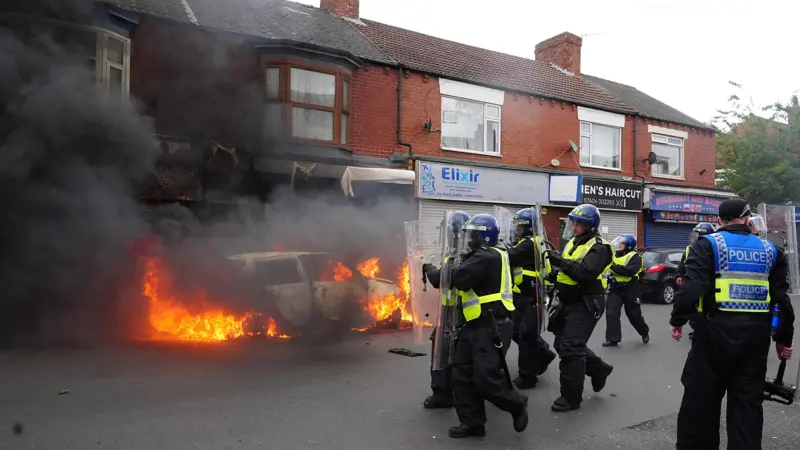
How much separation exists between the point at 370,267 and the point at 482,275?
578 cm

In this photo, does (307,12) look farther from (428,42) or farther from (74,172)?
(74,172)

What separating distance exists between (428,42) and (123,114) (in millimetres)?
9494

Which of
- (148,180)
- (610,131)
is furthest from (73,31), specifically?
(610,131)

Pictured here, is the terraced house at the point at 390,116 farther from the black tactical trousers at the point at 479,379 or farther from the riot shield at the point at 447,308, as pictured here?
the black tactical trousers at the point at 479,379

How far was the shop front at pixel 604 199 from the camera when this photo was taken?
55.4ft

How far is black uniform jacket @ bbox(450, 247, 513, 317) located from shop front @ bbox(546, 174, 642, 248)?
40.8 feet

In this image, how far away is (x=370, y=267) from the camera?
10.1 m

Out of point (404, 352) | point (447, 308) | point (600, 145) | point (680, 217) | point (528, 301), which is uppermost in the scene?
point (600, 145)

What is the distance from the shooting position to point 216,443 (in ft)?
13.8

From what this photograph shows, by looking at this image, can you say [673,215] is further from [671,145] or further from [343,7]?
[343,7]

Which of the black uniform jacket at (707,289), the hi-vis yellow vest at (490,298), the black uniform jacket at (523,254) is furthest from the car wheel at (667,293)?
the hi-vis yellow vest at (490,298)

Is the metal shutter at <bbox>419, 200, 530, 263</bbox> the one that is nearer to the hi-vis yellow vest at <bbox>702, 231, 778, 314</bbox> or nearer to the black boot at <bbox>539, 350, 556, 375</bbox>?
the black boot at <bbox>539, 350, 556, 375</bbox>

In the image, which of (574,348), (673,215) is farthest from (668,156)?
(574,348)

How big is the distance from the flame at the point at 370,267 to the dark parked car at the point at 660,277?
735 centimetres
